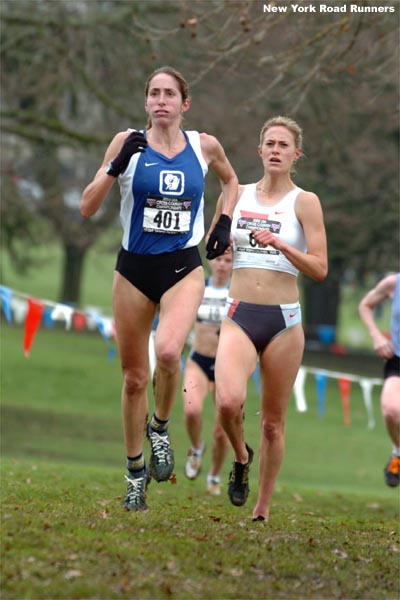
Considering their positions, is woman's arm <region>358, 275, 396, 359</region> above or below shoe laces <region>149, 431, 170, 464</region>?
above

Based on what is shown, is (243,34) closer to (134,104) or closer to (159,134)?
(159,134)

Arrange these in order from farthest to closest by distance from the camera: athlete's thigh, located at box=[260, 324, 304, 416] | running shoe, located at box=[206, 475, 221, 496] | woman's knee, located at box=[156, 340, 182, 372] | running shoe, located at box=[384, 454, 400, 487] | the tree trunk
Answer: the tree trunk, running shoe, located at box=[206, 475, 221, 496], running shoe, located at box=[384, 454, 400, 487], athlete's thigh, located at box=[260, 324, 304, 416], woman's knee, located at box=[156, 340, 182, 372]

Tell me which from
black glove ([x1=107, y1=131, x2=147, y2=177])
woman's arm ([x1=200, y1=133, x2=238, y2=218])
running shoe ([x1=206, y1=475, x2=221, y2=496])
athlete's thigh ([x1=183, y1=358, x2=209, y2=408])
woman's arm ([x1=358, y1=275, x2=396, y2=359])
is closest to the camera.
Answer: black glove ([x1=107, y1=131, x2=147, y2=177])

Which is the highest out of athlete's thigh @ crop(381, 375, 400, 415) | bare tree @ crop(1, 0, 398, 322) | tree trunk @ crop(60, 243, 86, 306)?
bare tree @ crop(1, 0, 398, 322)

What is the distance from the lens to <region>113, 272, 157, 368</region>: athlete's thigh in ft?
26.3

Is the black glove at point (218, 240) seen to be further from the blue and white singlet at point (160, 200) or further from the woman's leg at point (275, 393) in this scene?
the woman's leg at point (275, 393)

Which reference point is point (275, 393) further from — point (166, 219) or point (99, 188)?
point (99, 188)

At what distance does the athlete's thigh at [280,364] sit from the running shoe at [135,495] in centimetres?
102

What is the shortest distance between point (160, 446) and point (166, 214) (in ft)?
4.99

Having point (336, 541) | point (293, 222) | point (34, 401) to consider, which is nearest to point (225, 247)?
point (293, 222)

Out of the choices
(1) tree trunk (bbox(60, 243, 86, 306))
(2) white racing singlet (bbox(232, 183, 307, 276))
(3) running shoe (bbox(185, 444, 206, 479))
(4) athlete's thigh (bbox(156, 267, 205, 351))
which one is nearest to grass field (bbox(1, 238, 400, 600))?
(3) running shoe (bbox(185, 444, 206, 479))

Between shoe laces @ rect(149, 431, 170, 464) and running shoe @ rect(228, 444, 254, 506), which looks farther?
running shoe @ rect(228, 444, 254, 506)

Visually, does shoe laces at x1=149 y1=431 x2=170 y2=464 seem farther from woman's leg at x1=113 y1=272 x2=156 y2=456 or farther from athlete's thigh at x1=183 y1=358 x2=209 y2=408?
athlete's thigh at x1=183 y1=358 x2=209 y2=408

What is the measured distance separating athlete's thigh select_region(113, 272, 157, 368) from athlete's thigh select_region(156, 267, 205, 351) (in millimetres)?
130
